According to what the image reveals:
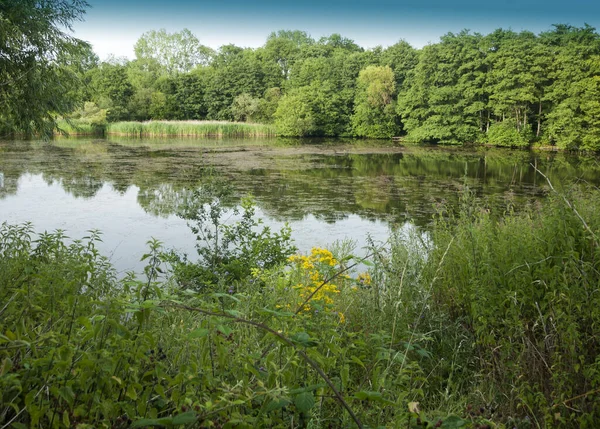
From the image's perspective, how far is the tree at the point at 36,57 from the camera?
6324 mm

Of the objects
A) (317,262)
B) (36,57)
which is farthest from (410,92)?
(317,262)

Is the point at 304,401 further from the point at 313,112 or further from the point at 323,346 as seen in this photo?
the point at 313,112

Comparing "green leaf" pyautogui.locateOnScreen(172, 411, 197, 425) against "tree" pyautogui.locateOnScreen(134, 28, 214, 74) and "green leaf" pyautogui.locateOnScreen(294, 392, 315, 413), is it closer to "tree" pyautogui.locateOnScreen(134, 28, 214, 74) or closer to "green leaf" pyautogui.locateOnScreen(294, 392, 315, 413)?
"green leaf" pyautogui.locateOnScreen(294, 392, 315, 413)

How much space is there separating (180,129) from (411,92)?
1486 cm

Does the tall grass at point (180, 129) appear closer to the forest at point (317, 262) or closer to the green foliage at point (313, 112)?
the forest at point (317, 262)

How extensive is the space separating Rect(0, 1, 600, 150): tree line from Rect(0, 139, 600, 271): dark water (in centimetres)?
420

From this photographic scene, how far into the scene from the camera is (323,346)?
6.52 feet

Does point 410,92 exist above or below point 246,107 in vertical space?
above

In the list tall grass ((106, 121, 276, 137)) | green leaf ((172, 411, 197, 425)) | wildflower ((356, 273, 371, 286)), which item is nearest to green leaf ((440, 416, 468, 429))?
green leaf ((172, 411, 197, 425))

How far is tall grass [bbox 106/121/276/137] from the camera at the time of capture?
2912 cm

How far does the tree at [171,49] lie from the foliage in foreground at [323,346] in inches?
2237

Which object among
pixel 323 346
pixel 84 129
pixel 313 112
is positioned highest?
pixel 313 112

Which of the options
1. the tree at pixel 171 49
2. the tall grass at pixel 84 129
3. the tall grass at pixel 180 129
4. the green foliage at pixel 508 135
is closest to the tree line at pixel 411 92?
the green foliage at pixel 508 135

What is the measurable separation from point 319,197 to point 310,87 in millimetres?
27040
